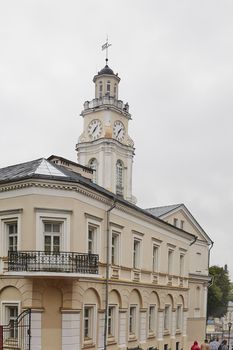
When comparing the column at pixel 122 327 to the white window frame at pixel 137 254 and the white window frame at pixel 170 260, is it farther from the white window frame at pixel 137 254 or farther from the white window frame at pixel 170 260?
the white window frame at pixel 170 260

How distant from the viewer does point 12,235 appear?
65.5 feet

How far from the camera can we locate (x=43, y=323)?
18.8 meters

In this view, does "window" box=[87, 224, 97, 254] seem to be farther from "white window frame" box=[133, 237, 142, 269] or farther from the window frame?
"white window frame" box=[133, 237, 142, 269]

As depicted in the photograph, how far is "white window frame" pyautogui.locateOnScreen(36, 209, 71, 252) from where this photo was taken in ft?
62.2

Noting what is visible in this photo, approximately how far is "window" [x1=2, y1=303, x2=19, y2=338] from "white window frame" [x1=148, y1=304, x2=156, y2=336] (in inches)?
389

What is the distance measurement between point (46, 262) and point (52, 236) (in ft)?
4.21

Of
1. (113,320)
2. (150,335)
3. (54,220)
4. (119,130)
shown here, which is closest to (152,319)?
(150,335)

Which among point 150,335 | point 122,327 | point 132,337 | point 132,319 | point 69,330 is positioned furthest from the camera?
point 150,335

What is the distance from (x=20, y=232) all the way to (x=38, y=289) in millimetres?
2292

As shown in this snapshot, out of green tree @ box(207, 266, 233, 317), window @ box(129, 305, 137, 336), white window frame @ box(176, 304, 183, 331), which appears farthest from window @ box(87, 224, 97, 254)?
green tree @ box(207, 266, 233, 317)

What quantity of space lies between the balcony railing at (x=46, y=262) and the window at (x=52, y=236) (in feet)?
2.40

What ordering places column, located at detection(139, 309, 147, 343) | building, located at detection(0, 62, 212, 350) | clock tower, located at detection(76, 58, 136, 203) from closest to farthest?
building, located at detection(0, 62, 212, 350) → column, located at detection(139, 309, 147, 343) → clock tower, located at detection(76, 58, 136, 203)

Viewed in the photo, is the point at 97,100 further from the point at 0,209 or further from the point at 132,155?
the point at 0,209

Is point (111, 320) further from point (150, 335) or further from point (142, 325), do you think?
point (150, 335)
